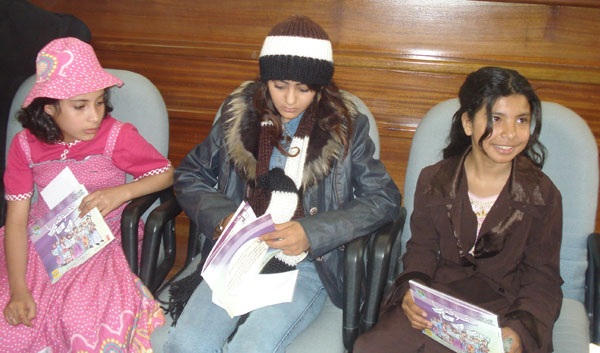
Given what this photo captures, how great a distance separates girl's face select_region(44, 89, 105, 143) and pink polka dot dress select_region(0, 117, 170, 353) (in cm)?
9

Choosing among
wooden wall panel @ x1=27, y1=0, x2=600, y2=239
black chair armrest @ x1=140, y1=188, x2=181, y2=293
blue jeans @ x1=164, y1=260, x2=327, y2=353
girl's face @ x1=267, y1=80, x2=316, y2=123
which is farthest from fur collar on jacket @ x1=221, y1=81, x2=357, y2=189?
wooden wall panel @ x1=27, y1=0, x2=600, y2=239

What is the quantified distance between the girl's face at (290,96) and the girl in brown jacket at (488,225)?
1.64 feet

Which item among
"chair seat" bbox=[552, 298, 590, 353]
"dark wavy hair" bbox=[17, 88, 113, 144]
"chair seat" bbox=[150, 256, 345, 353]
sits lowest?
"chair seat" bbox=[150, 256, 345, 353]

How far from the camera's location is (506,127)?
1.49m

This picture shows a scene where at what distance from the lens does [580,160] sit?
1.62m

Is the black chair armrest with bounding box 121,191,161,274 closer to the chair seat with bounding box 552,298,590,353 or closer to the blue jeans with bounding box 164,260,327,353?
the blue jeans with bounding box 164,260,327,353

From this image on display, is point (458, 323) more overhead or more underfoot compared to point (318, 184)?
more underfoot

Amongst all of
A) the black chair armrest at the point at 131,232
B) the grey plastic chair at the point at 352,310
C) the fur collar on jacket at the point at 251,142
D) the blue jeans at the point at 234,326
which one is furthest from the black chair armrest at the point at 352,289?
the black chair armrest at the point at 131,232

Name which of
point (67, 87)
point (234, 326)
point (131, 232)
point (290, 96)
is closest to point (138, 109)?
point (67, 87)

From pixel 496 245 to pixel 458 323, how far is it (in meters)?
0.40

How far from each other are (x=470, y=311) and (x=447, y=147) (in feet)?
2.26

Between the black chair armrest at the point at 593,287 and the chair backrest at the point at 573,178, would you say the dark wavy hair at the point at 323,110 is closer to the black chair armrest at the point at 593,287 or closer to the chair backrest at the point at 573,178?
the chair backrest at the point at 573,178

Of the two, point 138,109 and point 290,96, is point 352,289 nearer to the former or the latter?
point 290,96

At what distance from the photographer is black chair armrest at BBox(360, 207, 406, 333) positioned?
4.76 ft
